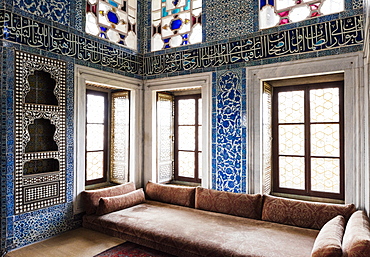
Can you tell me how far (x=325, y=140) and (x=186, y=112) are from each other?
244cm

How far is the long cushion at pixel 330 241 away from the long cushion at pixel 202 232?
26 cm

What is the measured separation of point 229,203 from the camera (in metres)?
3.93

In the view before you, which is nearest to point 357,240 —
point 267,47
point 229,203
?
point 229,203

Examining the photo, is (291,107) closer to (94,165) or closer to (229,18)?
(229,18)

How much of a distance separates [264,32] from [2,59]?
133 inches

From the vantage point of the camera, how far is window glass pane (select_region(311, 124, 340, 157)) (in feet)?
12.8

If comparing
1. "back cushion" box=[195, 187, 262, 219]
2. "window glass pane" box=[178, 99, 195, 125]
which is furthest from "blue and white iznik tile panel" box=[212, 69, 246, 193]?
"window glass pane" box=[178, 99, 195, 125]

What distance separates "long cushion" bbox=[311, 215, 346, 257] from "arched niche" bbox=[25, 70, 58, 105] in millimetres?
3521

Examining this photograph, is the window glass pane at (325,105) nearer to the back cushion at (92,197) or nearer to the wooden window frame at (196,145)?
the wooden window frame at (196,145)

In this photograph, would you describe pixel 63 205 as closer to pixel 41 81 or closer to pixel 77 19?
pixel 41 81

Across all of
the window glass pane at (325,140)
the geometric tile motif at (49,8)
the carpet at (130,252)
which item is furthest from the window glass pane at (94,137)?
the window glass pane at (325,140)

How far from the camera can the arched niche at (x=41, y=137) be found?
3645mm

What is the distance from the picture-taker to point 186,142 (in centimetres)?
528

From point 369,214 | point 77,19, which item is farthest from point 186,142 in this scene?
point 369,214
